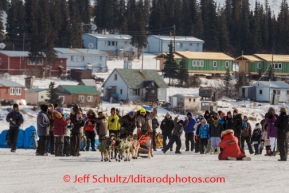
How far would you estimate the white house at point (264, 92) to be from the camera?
252 ft

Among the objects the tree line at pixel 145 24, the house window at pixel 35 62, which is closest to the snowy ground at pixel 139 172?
the house window at pixel 35 62

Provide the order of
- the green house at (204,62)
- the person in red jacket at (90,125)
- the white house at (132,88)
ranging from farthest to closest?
1. the green house at (204,62)
2. the white house at (132,88)
3. the person in red jacket at (90,125)

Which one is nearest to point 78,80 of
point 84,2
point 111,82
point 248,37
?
point 111,82

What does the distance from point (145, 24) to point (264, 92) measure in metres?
35.8

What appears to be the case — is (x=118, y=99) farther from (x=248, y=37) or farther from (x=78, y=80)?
(x=248, y=37)

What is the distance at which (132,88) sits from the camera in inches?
2844

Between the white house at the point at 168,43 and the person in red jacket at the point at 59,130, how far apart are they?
84.5 metres

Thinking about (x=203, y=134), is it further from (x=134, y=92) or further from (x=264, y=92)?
(x=264, y=92)

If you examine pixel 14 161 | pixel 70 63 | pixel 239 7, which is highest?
pixel 239 7

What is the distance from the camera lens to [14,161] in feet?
59.5

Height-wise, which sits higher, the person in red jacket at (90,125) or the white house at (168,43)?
the white house at (168,43)

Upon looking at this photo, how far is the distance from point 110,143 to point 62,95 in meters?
A: 48.3

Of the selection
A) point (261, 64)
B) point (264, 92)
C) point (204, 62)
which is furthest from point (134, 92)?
point (261, 64)

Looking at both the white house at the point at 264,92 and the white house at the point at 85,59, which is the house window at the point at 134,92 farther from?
the white house at the point at 85,59
